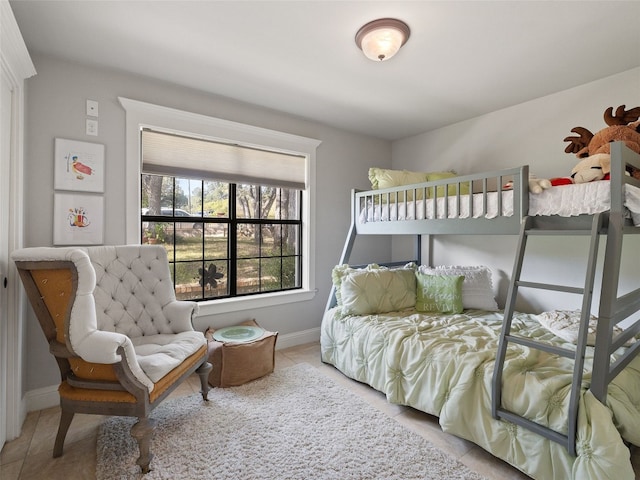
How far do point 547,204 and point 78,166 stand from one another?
3.04 metres

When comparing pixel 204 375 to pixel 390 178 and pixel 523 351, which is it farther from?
pixel 390 178

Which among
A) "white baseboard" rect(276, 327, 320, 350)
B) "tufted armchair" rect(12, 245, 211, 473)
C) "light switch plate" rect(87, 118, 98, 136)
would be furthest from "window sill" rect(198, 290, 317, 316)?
"light switch plate" rect(87, 118, 98, 136)

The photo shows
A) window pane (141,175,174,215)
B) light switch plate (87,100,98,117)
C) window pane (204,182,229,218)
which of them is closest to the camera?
light switch plate (87,100,98,117)

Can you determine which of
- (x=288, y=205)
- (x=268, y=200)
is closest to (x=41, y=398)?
(x=268, y=200)

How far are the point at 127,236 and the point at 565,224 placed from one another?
115 inches

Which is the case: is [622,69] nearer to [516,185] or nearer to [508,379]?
[516,185]

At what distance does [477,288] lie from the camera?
9.45 feet

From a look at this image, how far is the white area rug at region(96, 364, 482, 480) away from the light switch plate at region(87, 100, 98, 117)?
2.09 m

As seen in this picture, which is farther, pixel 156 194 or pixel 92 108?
pixel 156 194

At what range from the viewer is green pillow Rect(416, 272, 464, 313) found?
2785 mm

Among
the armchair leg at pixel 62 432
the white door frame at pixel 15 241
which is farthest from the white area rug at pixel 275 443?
the white door frame at pixel 15 241

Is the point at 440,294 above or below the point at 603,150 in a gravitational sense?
below

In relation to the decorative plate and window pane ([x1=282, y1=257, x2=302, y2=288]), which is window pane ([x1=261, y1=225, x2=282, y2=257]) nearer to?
window pane ([x1=282, y1=257, x2=302, y2=288])

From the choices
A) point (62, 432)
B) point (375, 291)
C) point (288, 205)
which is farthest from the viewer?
point (288, 205)
